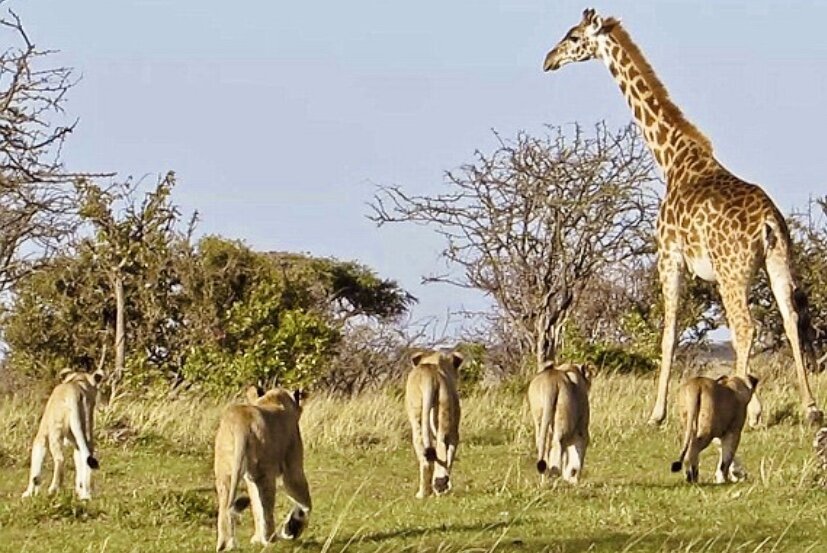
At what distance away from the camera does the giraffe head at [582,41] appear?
61.4ft

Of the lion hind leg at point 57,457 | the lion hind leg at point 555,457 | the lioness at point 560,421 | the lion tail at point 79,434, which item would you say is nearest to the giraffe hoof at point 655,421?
the lioness at point 560,421

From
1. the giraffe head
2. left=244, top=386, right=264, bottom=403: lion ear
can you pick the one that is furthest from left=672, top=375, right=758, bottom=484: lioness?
the giraffe head

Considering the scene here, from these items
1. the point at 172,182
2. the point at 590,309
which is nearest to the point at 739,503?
the point at 172,182

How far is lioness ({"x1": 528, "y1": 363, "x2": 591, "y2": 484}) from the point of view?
38.2 feet

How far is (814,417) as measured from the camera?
1511 centimetres

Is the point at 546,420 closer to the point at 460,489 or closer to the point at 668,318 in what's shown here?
the point at 460,489

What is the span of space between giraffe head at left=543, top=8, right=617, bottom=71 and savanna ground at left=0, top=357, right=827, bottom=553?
3.55 metres

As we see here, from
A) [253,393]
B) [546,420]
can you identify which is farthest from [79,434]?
[546,420]

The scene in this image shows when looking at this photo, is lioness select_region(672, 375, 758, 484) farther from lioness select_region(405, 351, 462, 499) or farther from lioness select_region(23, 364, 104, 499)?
lioness select_region(23, 364, 104, 499)

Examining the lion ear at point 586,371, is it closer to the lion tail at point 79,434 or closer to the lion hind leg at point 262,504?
the lion tail at point 79,434

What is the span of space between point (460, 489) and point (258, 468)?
3444 mm

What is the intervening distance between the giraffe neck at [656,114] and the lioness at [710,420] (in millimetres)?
5711

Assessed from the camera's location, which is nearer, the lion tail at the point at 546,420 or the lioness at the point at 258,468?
the lioness at the point at 258,468

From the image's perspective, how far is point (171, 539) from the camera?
9930mm
